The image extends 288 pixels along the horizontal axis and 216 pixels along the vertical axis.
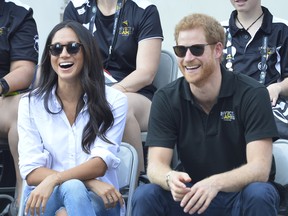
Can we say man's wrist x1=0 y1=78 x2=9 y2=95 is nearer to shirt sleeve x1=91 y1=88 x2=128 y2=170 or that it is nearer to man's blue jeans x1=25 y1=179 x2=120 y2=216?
shirt sleeve x1=91 y1=88 x2=128 y2=170

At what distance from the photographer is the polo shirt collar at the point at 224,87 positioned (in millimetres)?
3947

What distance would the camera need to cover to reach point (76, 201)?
Result: 3664 millimetres

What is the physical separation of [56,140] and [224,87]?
941mm

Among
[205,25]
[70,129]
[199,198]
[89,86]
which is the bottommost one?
[199,198]

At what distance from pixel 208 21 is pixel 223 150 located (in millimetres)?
670

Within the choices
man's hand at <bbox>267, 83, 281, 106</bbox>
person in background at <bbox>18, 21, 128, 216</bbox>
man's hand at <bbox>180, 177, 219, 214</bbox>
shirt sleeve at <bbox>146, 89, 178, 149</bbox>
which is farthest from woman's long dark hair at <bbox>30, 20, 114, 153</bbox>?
man's hand at <bbox>267, 83, 281, 106</bbox>

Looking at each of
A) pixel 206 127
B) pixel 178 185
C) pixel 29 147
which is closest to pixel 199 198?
pixel 178 185

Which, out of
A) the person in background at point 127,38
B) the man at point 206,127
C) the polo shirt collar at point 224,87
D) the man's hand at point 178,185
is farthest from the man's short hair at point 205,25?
the person in background at point 127,38

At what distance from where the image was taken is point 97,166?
13.0ft

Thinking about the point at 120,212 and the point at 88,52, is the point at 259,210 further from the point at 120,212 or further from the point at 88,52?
the point at 88,52

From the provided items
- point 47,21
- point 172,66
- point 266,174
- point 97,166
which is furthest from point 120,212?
point 47,21

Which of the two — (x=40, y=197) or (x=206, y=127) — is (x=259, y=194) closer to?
(x=206, y=127)

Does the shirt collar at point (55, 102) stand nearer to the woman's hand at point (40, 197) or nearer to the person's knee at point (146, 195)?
the woman's hand at point (40, 197)

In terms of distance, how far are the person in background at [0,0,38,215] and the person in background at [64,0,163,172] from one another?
361 mm
